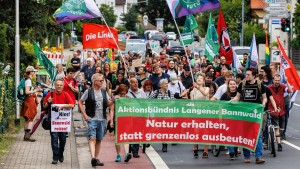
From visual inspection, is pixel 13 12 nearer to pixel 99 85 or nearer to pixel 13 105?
pixel 13 105

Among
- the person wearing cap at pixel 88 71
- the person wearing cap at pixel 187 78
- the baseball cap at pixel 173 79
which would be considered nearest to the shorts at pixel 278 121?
the baseball cap at pixel 173 79

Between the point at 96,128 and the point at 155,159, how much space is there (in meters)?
1.74

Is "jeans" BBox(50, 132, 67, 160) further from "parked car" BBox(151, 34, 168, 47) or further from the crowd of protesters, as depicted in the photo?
"parked car" BBox(151, 34, 168, 47)

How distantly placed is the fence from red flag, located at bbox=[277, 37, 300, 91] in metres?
6.15

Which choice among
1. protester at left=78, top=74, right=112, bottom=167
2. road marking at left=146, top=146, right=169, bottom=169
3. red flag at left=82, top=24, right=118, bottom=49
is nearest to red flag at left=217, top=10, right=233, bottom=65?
red flag at left=82, top=24, right=118, bottom=49

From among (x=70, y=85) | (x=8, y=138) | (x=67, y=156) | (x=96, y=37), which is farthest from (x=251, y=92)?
(x=96, y=37)

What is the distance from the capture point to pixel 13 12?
27344 mm

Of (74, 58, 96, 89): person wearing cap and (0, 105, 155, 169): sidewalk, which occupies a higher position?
(74, 58, 96, 89): person wearing cap

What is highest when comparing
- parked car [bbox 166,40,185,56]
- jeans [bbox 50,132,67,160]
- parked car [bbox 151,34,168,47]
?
parked car [bbox 151,34,168,47]

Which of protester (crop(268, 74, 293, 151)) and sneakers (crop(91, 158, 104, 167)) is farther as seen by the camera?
protester (crop(268, 74, 293, 151))

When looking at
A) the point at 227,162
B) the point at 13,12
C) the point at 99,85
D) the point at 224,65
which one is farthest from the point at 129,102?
the point at 13,12

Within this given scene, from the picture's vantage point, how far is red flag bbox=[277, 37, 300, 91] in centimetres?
2012

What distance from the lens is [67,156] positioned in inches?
693

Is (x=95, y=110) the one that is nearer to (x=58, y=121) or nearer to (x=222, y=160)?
(x=58, y=121)
